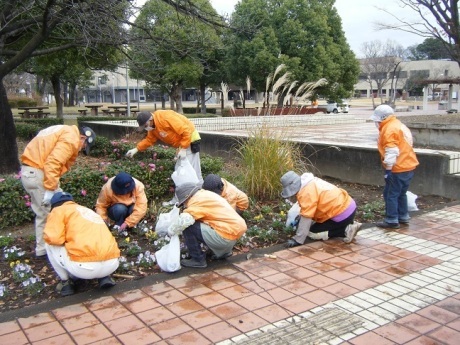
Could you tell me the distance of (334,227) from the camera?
485 cm

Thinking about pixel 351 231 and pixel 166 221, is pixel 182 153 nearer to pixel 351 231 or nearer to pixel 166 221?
pixel 166 221

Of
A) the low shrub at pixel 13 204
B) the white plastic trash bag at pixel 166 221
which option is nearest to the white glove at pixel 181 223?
the white plastic trash bag at pixel 166 221

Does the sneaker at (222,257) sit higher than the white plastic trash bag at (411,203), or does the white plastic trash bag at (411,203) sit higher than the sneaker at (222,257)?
the white plastic trash bag at (411,203)

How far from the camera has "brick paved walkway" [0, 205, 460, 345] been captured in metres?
2.93

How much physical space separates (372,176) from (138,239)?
14.2ft

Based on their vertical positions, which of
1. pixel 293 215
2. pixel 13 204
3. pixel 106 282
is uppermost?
pixel 13 204

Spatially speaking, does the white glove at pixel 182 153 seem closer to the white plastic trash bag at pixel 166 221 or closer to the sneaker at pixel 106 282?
the white plastic trash bag at pixel 166 221

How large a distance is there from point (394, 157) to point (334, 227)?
107cm

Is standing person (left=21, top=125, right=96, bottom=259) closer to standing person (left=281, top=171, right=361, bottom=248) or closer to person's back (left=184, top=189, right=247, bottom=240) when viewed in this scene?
person's back (left=184, top=189, right=247, bottom=240)

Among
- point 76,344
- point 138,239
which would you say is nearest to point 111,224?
point 138,239

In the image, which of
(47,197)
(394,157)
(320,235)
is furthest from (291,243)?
(47,197)

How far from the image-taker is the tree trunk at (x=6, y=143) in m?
7.95

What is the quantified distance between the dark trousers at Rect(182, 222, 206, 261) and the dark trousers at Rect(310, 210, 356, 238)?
Result: 1421 millimetres

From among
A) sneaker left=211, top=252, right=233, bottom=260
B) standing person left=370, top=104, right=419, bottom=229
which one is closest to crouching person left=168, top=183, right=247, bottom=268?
sneaker left=211, top=252, right=233, bottom=260
